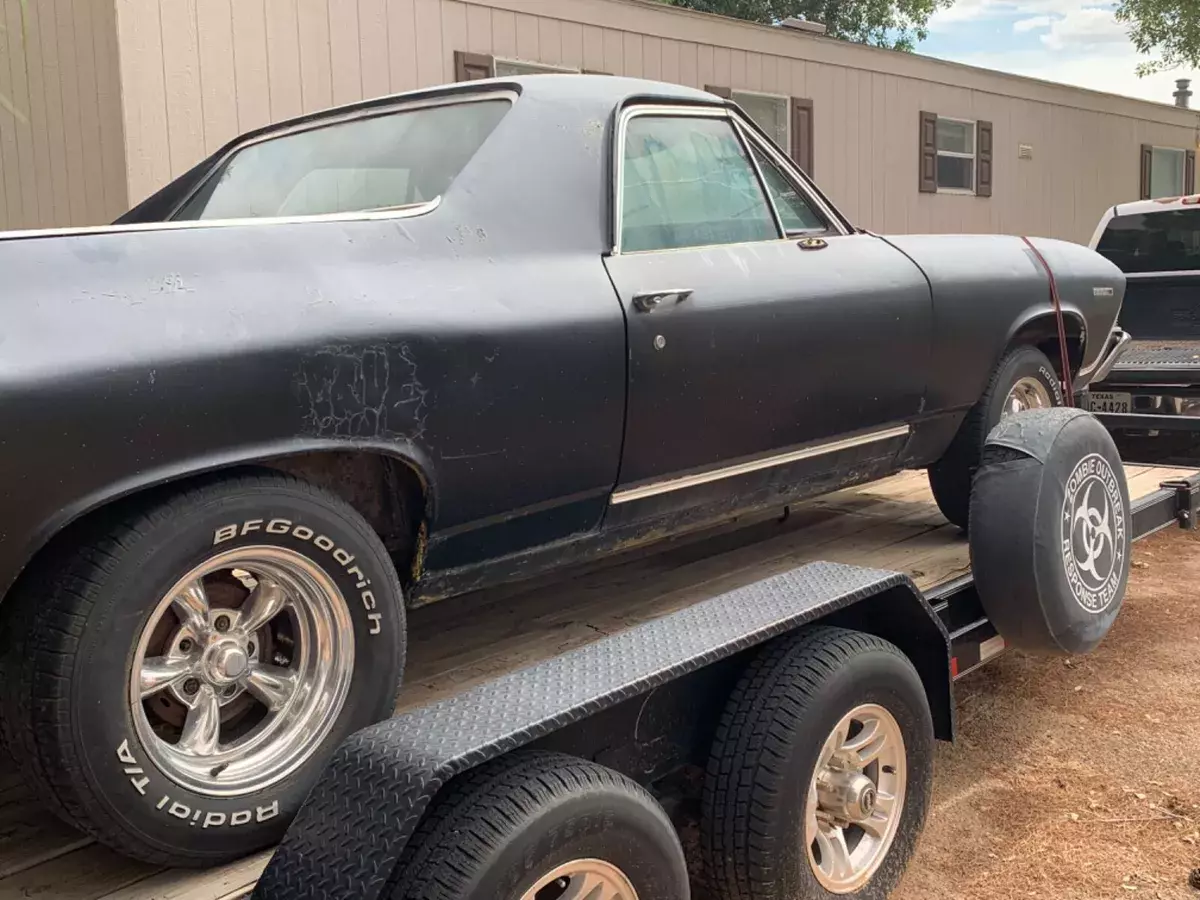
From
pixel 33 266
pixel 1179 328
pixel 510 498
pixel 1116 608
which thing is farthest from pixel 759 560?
pixel 1179 328

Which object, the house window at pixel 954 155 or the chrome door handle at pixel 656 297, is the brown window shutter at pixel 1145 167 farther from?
the chrome door handle at pixel 656 297

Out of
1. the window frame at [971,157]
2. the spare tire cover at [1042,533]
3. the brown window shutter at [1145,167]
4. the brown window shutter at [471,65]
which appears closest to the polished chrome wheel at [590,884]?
the spare tire cover at [1042,533]

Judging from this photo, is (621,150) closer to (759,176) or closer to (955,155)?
(759,176)

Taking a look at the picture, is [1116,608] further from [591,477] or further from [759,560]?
[591,477]

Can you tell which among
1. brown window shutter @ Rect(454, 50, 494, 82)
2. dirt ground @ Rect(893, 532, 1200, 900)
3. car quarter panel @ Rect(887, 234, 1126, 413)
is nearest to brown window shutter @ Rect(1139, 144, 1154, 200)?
brown window shutter @ Rect(454, 50, 494, 82)

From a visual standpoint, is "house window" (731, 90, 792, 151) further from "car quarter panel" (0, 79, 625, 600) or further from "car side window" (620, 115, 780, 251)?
"car quarter panel" (0, 79, 625, 600)

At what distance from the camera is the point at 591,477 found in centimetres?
276

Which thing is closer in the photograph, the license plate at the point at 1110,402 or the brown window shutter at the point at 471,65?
the license plate at the point at 1110,402

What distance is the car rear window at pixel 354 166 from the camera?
279cm

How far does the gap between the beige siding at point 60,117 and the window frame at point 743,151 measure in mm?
4964

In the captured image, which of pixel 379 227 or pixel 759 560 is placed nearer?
pixel 379 227

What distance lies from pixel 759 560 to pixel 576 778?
191 centimetres

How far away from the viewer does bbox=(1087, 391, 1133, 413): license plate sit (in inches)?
253

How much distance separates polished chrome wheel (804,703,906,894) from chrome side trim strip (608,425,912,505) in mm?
760
